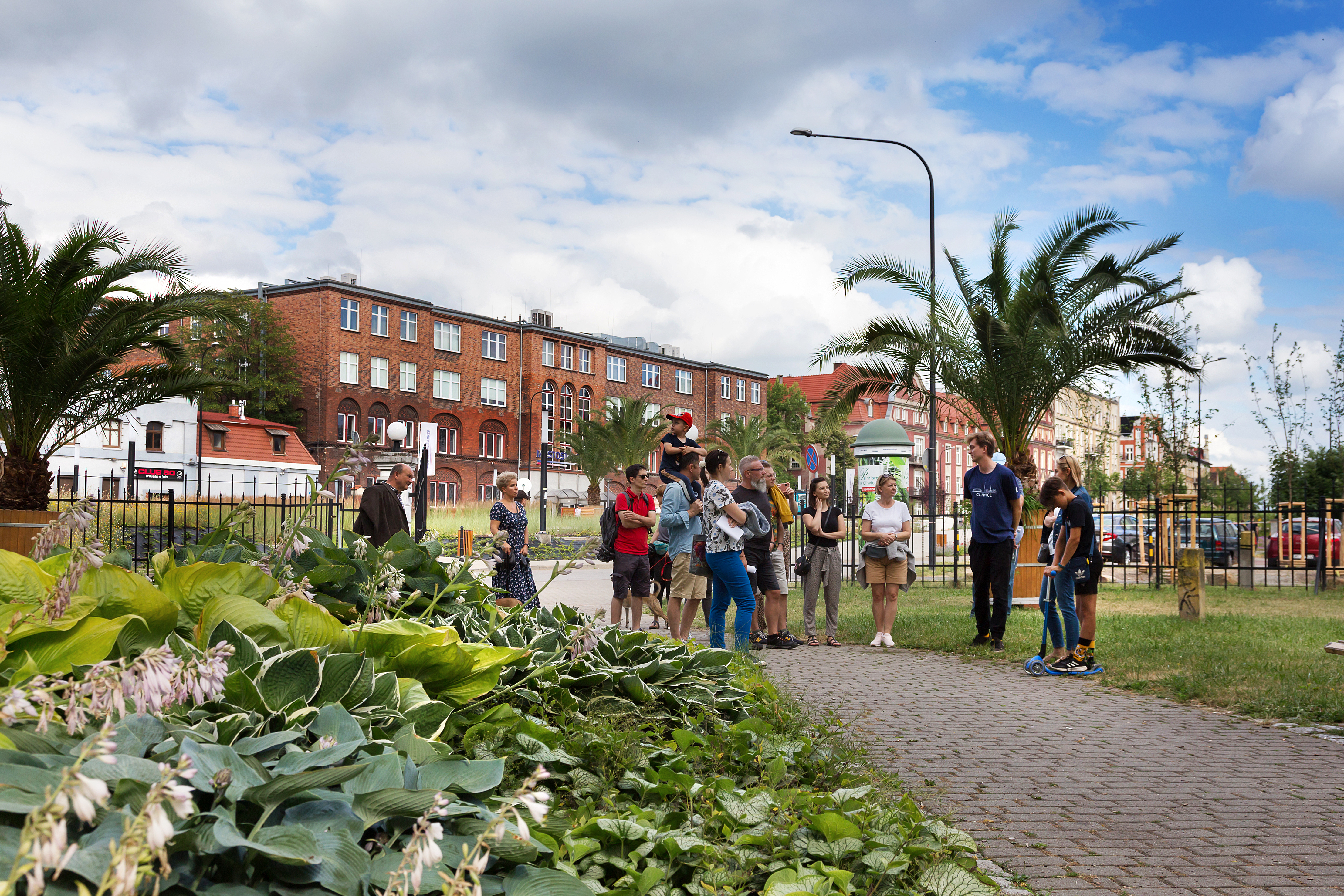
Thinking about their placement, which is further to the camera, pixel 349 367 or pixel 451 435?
pixel 451 435

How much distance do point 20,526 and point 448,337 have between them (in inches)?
2032

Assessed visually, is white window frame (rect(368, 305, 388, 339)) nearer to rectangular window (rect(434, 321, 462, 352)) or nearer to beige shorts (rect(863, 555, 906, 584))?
rectangular window (rect(434, 321, 462, 352))

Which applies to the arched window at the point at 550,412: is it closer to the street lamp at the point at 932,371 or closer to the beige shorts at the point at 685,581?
the street lamp at the point at 932,371

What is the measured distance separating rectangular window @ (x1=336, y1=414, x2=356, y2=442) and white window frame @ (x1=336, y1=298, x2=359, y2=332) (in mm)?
4840

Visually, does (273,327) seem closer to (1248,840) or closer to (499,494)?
(499,494)

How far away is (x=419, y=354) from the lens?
61.0 metres

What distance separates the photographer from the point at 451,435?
207ft

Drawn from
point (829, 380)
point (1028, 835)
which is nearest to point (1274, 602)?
point (1028, 835)

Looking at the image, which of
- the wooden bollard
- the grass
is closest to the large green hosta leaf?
the grass

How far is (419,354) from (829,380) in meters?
53.2

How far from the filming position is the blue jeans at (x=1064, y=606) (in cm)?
834

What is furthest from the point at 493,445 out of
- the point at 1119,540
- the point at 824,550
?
the point at 824,550

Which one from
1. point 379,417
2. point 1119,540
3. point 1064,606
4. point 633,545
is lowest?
point 1119,540

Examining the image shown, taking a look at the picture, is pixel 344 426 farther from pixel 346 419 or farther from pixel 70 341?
pixel 70 341
